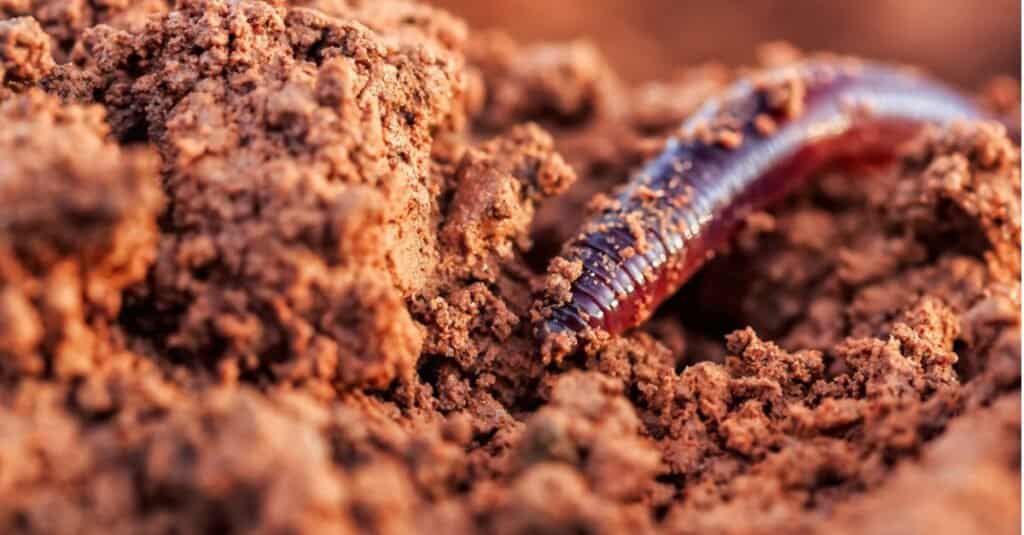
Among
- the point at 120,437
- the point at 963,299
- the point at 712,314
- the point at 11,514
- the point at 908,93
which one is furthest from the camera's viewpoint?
the point at 908,93

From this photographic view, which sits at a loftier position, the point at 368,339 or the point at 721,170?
the point at 721,170

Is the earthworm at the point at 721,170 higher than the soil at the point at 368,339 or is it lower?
higher

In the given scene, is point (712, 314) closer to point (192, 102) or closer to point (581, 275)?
point (581, 275)

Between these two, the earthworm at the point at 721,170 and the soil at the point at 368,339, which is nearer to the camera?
the soil at the point at 368,339

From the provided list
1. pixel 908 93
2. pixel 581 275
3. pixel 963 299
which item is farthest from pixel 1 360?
pixel 908 93

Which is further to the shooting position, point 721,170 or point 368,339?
point 721,170
